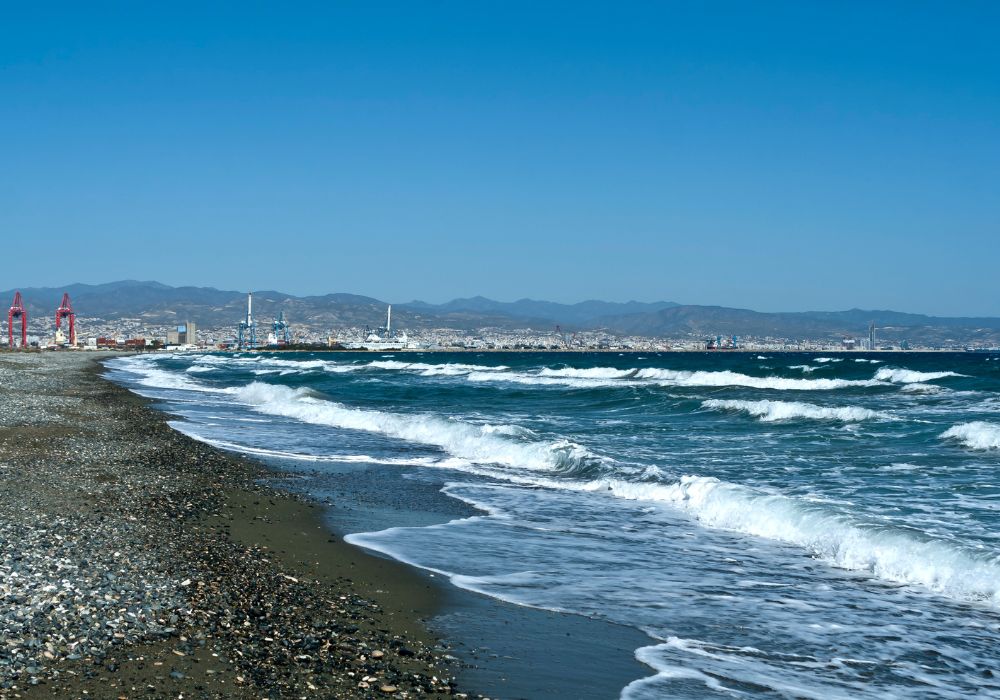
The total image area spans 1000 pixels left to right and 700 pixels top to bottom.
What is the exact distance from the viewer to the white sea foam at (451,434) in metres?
17.9

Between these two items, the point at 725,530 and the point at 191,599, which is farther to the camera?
the point at 725,530

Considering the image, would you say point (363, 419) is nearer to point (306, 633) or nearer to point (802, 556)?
point (802, 556)

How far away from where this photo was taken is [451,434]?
22219mm

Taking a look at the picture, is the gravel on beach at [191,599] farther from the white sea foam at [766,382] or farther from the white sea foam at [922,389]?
the white sea foam at [766,382]

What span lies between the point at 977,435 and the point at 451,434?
12626mm

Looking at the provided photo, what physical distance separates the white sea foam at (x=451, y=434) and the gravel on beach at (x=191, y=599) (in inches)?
252

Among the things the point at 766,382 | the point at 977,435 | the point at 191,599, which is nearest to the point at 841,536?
the point at 191,599

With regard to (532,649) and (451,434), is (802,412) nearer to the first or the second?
(451,434)

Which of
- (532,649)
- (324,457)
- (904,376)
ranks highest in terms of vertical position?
(904,376)

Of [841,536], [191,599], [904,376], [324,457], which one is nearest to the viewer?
[191,599]

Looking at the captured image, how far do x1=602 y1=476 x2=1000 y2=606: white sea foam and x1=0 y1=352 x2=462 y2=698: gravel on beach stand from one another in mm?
5129

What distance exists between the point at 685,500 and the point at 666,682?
7695 millimetres

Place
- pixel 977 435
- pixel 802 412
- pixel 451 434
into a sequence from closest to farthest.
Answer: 1. pixel 977 435
2. pixel 451 434
3. pixel 802 412

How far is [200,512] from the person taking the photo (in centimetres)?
1105
